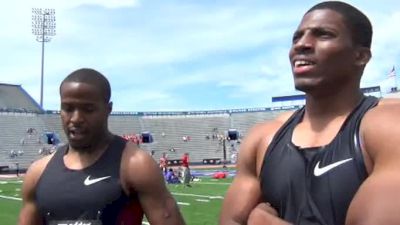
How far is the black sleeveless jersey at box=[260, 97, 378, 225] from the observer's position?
210 cm

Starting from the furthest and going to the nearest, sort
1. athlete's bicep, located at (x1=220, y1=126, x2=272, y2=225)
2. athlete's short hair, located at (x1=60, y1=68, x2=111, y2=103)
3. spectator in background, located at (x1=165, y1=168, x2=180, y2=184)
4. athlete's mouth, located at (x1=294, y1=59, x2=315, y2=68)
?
spectator in background, located at (x1=165, y1=168, x2=180, y2=184) → athlete's short hair, located at (x1=60, y1=68, x2=111, y2=103) → athlete's bicep, located at (x1=220, y1=126, x2=272, y2=225) → athlete's mouth, located at (x1=294, y1=59, x2=315, y2=68)

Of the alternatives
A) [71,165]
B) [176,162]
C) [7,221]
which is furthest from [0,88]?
[71,165]

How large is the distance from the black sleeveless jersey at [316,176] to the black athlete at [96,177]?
41.9 inches

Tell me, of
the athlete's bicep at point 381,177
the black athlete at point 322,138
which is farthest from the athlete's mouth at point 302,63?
the athlete's bicep at point 381,177

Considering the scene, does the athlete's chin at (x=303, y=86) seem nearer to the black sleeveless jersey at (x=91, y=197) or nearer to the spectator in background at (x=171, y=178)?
the black sleeveless jersey at (x=91, y=197)

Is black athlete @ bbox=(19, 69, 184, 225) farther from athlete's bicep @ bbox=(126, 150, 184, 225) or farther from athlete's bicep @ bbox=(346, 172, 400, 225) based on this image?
athlete's bicep @ bbox=(346, 172, 400, 225)

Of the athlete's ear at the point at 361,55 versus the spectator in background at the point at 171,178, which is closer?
the athlete's ear at the point at 361,55

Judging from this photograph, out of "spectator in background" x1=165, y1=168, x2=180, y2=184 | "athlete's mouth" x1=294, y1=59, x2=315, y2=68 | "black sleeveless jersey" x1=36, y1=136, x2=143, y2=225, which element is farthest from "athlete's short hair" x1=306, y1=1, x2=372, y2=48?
"spectator in background" x1=165, y1=168, x2=180, y2=184

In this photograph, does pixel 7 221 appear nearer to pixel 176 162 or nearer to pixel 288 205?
pixel 288 205

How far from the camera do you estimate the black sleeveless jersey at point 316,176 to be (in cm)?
210

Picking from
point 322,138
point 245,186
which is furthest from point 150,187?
point 322,138

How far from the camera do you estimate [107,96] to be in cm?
347

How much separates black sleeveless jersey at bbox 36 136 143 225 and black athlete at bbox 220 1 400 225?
2.90 feet

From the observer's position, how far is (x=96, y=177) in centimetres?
337
